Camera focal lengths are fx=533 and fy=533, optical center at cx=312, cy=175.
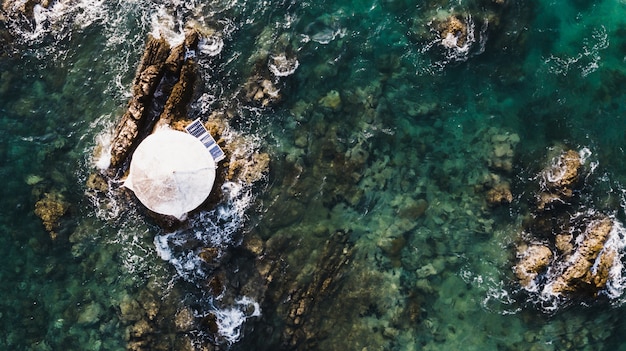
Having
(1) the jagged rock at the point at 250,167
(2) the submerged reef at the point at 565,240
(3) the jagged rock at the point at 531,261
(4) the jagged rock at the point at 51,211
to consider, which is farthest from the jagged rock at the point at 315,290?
(4) the jagged rock at the point at 51,211

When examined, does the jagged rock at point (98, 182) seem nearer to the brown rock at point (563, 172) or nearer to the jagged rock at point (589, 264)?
the brown rock at point (563, 172)

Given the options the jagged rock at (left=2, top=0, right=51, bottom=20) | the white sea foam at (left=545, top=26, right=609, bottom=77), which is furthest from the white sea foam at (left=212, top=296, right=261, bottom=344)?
the white sea foam at (left=545, top=26, right=609, bottom=77)

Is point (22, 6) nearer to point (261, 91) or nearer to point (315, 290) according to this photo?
point (261, 91)

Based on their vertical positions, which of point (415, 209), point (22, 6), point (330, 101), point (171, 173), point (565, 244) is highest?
point (22, 6)

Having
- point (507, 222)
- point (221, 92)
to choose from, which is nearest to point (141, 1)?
point (221, 92)

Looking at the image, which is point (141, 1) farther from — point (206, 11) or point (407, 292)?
point (407, 292)

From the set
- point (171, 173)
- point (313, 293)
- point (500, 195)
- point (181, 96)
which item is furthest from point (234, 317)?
point (500, 195)

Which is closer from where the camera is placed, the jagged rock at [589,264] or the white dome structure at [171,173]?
the white dome structure at [171,173]
